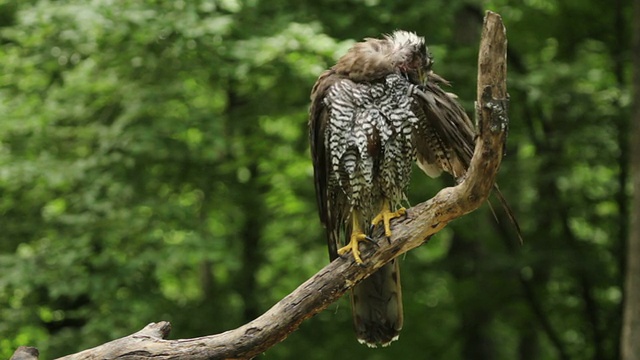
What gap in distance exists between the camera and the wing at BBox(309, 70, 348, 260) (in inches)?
166

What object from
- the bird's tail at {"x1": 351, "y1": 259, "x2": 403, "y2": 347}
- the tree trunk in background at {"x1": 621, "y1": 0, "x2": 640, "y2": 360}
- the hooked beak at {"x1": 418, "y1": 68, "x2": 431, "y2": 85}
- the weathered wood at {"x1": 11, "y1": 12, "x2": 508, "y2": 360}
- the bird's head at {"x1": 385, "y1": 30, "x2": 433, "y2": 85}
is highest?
the bird's head at {"x1": 385, "y1": 30, "x2": 433, "y2": 85}

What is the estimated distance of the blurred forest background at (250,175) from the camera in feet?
19.3

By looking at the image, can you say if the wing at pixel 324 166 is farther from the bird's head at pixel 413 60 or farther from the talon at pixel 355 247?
the talon at pixel 355 247

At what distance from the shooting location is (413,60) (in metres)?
4.08

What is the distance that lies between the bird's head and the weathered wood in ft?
2.32

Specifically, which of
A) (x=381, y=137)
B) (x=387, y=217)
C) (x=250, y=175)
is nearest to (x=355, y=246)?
(x=387, y=217)

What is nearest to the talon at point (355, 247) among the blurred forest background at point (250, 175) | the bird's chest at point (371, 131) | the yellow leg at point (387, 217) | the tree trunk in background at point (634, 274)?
the yellow leg at point (387, 217)

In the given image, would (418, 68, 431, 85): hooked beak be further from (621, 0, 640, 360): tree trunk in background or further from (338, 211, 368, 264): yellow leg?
(621, 0, 640, 360): tree trunk in background

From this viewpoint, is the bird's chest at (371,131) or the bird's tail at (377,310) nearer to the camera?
the bird's chest at (371,131)

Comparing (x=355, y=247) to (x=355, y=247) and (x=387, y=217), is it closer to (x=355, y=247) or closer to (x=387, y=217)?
(x=355, y=247)

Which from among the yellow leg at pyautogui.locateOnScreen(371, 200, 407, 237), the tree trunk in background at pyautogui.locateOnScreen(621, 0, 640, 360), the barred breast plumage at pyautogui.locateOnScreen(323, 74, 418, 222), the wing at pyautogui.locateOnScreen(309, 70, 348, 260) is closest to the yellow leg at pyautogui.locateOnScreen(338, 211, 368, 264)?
the yellow leg at pyautogui.locateOnScreen(371, 200, 407, 237)

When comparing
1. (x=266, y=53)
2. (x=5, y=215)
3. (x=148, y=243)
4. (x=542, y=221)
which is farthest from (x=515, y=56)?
(x=5, y=215)

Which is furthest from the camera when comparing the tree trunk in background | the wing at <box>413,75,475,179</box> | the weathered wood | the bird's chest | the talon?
the tree trunk in background

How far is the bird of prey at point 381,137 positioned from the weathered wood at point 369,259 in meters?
0.11
